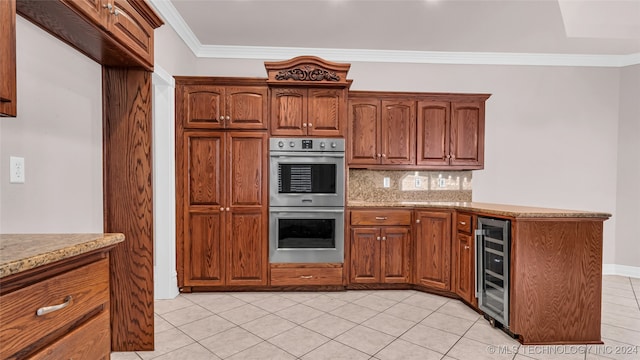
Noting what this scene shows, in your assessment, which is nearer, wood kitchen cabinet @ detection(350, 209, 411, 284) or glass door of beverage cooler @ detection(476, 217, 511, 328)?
glass door of beverage cooler @ detection(476, 217, 511, 328)

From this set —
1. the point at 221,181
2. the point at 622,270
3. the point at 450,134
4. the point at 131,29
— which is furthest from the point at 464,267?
the point at 131,29

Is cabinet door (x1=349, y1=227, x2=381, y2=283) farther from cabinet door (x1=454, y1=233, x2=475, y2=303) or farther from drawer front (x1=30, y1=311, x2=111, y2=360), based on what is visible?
drawer front (x1=30, y1=311, x2=111, y2=360)

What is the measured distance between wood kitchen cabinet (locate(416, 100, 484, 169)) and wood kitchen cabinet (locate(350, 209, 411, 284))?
778 mm

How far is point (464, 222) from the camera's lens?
281 centimetres

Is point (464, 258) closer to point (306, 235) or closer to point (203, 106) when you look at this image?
point (306, 235)

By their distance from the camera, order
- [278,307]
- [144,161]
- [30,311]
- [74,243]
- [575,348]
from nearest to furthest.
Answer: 1. [30,311]
2. [74,243]
3. [144,161]
4. [575,348]
5. [278,307]

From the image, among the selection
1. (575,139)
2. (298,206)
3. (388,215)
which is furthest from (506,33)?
(298,206)

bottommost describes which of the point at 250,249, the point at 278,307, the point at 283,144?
the point at 278,307

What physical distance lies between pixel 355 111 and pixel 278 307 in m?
2.13

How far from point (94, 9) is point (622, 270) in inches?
225

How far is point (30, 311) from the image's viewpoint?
882mm

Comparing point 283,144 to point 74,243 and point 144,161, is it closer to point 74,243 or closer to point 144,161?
point 144,161

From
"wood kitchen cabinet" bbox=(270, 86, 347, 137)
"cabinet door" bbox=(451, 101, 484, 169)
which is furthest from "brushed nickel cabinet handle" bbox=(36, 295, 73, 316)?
"cabinet door" bbox=(451, 101, 484, 169)

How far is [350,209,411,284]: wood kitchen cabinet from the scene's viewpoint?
124 inches
